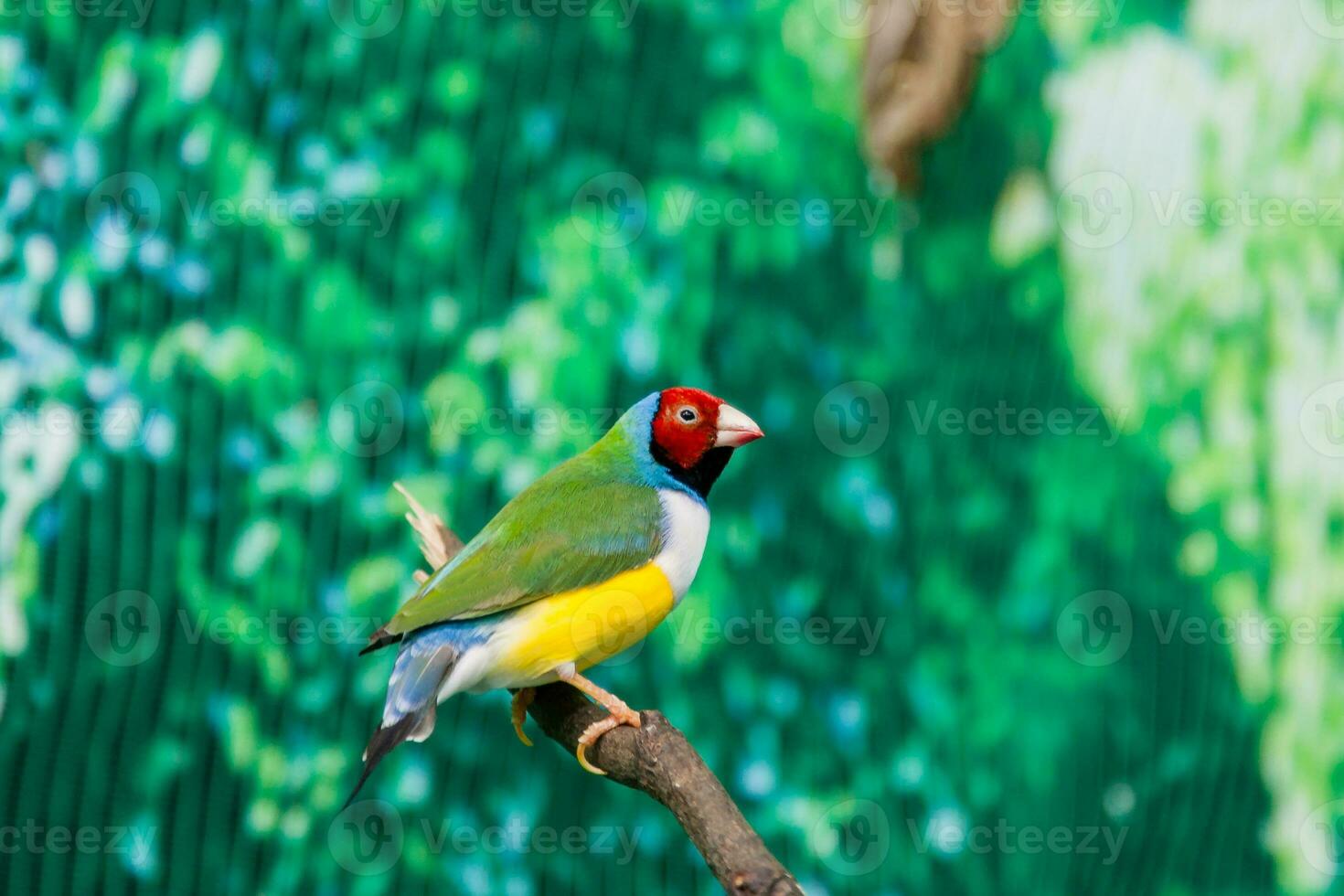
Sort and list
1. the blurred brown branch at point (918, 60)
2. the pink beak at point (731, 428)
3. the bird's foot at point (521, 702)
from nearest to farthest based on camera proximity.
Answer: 1. the pink beak at point (731, 428)
2. the bird's foot at point (521, 702)
3. the blurred brown branch at point (918, 60)

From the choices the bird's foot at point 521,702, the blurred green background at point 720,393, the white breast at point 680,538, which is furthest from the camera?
the blurred green background at point 720,393

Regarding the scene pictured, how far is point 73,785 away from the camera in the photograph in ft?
15.0

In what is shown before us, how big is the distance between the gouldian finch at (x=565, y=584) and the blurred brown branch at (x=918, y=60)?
1885mm

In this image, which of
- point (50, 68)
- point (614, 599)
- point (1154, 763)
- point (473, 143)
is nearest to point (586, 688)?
point (614, 599)

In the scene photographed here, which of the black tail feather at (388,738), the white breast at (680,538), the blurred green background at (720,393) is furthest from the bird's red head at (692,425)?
the blurred green background at (720,393)

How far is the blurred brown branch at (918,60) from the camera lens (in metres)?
4.78

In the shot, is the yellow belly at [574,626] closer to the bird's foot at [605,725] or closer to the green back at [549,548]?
the green back at [549,548]

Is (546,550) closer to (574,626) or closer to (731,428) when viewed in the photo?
(574,626)

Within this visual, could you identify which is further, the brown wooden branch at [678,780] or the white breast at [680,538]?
the white breast at [680,538]

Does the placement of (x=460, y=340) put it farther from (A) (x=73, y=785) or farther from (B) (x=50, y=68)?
(A) (x=73, y=785)

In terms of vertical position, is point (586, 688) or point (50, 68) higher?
point (50, 68)

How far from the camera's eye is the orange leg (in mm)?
3027

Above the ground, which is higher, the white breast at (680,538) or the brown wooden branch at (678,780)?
the white breast at (680,538)

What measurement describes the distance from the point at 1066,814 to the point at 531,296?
2.60 m
